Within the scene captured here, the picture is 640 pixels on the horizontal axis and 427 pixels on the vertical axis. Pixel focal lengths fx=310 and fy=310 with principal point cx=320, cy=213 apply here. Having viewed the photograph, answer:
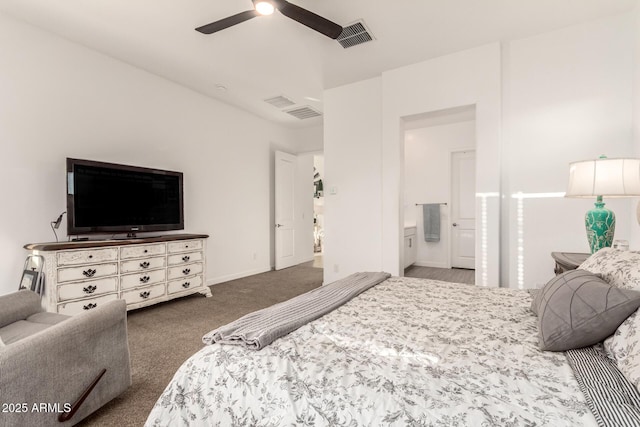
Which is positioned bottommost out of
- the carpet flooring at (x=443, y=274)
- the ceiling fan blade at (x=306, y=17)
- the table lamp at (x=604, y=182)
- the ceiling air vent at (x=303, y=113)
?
the carpet flooring at (x=443, y=274)

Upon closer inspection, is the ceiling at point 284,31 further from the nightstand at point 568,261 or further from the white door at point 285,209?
the nightstand at point 568,261

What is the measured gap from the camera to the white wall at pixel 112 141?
280 cm

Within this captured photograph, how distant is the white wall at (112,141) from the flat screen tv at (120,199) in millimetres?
297

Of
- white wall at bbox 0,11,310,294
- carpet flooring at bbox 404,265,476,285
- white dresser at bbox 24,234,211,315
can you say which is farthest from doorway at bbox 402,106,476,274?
white dresser at bbox 24,234,211,315

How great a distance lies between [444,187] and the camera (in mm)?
5852

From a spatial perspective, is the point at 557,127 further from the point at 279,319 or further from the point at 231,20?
the point at 279,319

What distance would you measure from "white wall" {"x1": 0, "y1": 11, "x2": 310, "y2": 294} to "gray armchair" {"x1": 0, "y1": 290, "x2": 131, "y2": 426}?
145cm

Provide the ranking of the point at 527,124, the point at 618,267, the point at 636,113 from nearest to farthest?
the point at 618,267 → the point at 636,113 → the point at 527,124

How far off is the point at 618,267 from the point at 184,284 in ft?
12.6

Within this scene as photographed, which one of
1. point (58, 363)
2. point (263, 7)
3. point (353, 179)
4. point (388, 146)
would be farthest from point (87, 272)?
point (388, 146)

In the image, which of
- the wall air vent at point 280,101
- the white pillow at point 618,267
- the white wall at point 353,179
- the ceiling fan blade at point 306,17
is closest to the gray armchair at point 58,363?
the ceiling fan blade at point 306,17

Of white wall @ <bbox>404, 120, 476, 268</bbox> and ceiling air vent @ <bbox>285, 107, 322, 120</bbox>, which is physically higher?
ceiling air vent @ <bbox>285, 107, 322, 120</bbox>

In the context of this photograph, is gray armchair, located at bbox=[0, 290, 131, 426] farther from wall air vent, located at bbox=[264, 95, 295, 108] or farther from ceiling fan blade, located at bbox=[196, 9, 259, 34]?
wall air vent, located at bbox=[264, 95, 295, 108]

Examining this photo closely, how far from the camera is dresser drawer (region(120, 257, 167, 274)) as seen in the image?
10.3 feet
